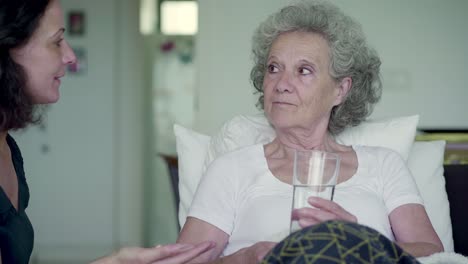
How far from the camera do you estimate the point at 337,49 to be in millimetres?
2146

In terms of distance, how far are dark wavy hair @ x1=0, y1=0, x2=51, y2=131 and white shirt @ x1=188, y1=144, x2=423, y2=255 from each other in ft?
1.97

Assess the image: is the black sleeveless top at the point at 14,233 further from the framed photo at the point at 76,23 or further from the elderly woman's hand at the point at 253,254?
the framed photo at the point at 76,23

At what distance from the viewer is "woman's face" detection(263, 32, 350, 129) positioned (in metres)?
2.08

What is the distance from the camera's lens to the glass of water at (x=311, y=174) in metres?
1.50

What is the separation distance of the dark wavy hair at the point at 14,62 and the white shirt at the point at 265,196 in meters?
0.60

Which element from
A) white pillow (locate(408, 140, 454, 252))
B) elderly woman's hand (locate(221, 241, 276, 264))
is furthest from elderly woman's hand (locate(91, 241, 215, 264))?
white pillow (locate(408, 140, 454, 252))

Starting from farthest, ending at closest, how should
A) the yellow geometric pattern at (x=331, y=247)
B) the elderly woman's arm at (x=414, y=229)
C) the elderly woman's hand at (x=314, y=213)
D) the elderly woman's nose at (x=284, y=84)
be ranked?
the elderly woman's nose at (x=284, y=84)
the elderly woman's arm at (x=414, y=229)
the elderly woman's hand at (x=314, y=213)
the yellow geometric pattern at (x=331, y=247)

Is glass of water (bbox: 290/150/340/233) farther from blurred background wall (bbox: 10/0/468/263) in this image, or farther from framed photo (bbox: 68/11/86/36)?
framed photo (bbox: 68/11/86/36)

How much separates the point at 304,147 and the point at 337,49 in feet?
1.09

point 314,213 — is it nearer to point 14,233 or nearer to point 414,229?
point 414,229

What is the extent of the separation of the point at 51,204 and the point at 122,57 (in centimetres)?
139

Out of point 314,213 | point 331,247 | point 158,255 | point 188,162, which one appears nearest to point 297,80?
point 188,162

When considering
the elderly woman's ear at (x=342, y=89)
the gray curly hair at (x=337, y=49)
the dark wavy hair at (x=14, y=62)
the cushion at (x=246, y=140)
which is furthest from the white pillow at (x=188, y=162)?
the dark wavy hair at (x=14, y=62)

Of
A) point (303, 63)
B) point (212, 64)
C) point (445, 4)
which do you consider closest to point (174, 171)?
point (303, 63)
